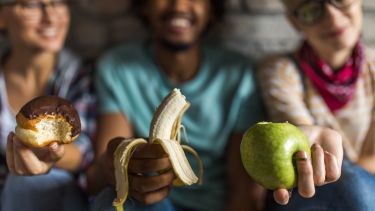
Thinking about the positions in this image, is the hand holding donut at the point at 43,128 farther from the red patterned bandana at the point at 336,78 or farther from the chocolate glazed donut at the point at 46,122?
the red patterned bandana at the point at 336,78

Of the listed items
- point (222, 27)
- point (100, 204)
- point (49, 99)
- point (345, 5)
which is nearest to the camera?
point (49, 99)

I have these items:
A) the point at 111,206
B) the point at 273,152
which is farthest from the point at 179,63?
the point at 273,152

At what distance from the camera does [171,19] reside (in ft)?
4.20

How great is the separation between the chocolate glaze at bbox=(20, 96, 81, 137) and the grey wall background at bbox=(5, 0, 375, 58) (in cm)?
70

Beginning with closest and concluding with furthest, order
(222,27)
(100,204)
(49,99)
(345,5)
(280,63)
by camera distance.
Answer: (49,99)
(100,204)
(345,5)
(280,63)
(222,27)

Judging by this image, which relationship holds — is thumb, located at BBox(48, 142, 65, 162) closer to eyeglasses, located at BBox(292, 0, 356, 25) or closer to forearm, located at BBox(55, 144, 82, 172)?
forearm, located at BBox(55, 144, 82, 172)

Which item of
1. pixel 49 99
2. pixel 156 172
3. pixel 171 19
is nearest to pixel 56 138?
pixel 49 99

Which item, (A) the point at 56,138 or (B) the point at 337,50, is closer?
(A) the point at 56,138

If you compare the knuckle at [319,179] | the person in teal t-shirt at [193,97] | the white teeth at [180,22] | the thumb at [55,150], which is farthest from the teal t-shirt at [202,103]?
the knuckle at [319,179]

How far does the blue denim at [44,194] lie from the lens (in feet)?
3.55

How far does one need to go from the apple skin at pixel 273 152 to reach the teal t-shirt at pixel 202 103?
0.45 metres

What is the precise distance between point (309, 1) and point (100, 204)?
0.64 metres

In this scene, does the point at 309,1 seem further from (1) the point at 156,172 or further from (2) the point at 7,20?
(2) the point at 7,20

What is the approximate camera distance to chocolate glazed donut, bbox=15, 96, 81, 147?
87 cm
